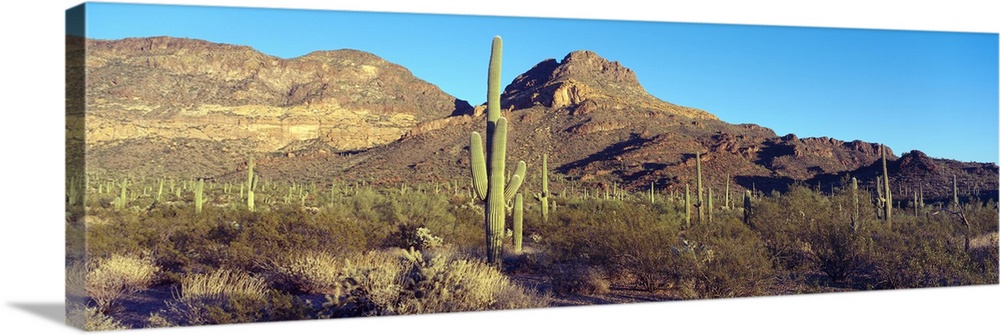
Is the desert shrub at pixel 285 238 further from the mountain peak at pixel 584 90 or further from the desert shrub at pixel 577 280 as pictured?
the mountain peak at pixel 584 90

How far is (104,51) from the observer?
35.5ft

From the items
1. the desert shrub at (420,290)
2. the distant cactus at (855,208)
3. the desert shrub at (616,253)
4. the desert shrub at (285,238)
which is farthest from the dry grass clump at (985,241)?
the desert shrub at (285,238)

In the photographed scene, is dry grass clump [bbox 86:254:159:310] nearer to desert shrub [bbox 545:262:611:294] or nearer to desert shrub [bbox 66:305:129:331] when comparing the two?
desert shrub [bbox 66:305:129:331]

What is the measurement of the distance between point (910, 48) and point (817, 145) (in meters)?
4.79

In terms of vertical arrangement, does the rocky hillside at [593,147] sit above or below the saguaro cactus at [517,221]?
above

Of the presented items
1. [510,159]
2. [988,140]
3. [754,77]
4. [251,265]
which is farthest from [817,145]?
[251,265]

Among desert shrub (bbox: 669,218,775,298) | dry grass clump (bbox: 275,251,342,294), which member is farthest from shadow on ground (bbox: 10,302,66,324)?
desert shrub (bbox: 669,218,775,298)

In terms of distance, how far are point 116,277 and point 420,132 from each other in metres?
16.8

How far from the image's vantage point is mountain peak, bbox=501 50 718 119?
22.2 metres

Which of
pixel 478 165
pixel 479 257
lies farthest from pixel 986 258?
pixel 478 165

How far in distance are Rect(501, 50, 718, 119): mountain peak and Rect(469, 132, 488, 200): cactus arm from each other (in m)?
4.71

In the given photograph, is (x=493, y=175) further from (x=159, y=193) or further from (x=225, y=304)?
(x=159, y=193)

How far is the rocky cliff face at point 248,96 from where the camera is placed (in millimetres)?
13688

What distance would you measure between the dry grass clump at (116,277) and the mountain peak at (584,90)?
8.87m
